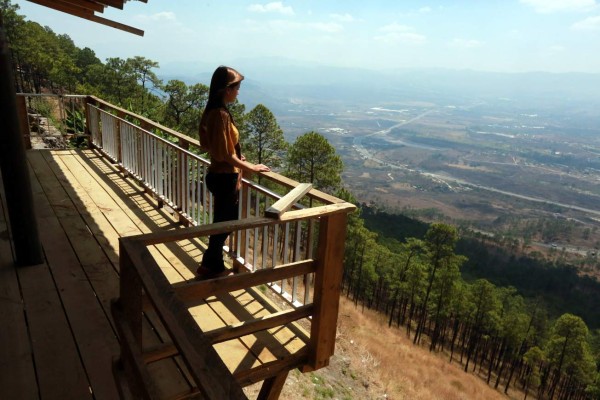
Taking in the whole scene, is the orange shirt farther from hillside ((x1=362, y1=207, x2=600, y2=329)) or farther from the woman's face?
hillside ((x1=362, y1=207, x2=600, y2=329))

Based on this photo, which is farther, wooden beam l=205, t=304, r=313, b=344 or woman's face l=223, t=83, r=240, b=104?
woman's face l=223, t=83, r=240, b=104

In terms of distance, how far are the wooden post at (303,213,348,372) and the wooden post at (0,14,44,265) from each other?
2.54m

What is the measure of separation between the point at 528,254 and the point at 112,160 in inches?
4222

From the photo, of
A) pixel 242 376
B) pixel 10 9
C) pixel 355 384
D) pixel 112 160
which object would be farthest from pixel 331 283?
pixel 10 9

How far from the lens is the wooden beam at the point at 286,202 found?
2.29m

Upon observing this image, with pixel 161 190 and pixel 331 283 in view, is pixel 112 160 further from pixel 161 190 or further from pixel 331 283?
pixel 331 283

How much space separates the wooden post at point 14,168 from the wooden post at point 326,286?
254cm

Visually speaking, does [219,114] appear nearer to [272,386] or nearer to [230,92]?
[230,92]

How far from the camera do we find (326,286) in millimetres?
2758

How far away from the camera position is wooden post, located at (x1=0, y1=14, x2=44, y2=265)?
311cm

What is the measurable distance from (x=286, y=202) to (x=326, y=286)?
709 mm

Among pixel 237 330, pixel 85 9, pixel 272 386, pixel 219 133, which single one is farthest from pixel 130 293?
pixel 85 9

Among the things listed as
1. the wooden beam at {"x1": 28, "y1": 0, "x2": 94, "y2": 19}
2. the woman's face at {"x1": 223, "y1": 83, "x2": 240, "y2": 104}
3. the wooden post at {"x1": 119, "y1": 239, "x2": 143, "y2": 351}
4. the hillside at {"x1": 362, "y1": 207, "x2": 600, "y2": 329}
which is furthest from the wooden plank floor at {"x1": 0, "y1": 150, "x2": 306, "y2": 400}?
the hillside at {"x1": 362, "y1": 207, "x2": 600, "y2": 329}

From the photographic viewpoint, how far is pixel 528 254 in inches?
3804
